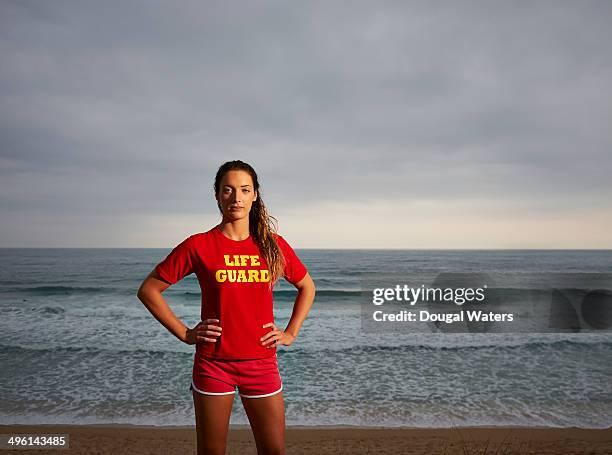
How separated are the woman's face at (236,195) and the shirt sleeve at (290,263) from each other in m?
0.26

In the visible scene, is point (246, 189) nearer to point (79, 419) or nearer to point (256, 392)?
point (256, 392)

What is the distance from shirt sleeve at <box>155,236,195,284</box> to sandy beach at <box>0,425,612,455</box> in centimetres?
374

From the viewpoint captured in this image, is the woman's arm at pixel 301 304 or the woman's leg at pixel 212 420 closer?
the woman's leg at pixel 212 420

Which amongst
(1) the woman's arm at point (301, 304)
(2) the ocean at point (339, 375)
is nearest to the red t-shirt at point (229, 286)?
(1) the woman's arm at point (301, 304)

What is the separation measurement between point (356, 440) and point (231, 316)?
13.3 ft

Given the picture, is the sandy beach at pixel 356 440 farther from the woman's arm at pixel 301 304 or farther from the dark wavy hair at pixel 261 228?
the dark wavy hair at pixel 261 228

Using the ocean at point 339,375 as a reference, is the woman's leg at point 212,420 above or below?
above

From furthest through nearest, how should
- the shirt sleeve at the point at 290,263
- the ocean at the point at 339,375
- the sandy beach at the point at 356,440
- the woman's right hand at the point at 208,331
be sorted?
the ocean at the point at 339,375
the sandy beach at the point at 356,440
the shirt sleeve at the point at 290,263
the woman's right hand at the point at 208,331

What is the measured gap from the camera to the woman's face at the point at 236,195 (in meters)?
2.58

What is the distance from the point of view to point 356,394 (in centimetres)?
773

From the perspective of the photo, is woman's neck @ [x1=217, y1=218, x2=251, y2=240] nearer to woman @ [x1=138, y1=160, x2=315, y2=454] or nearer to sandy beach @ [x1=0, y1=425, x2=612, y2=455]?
woman @ [x1=138, y1=160, x2=315, y2=454]

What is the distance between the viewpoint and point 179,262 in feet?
8.32

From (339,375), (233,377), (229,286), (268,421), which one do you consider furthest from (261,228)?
(339,375)

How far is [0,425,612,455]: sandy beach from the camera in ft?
18.0
